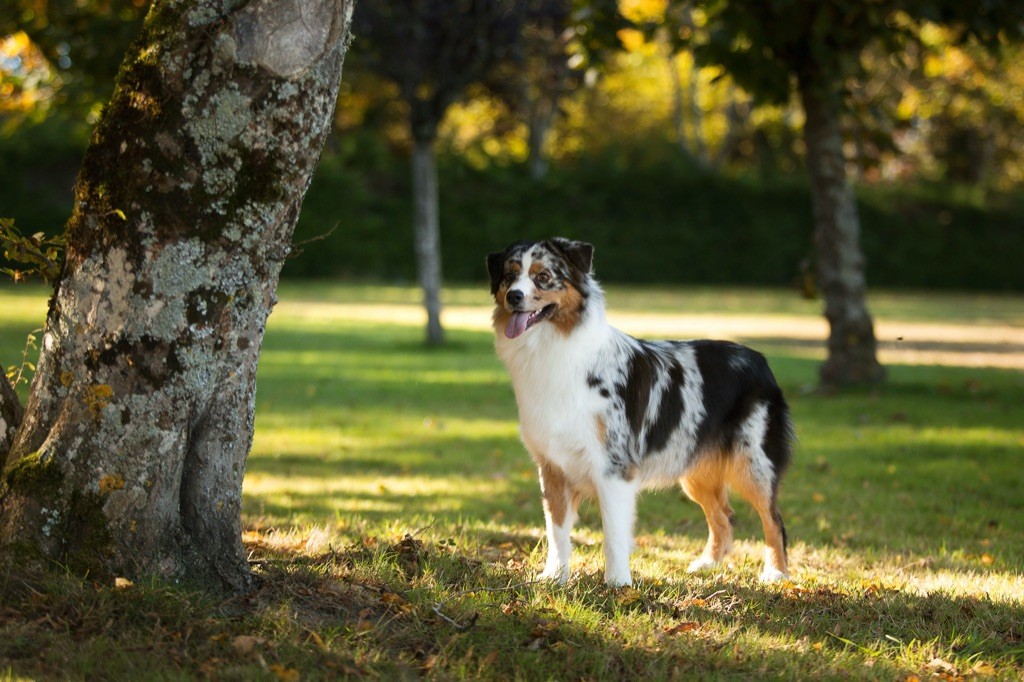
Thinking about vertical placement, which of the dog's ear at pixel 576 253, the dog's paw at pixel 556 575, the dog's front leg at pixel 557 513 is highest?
the dog's ear at pixel 576 253

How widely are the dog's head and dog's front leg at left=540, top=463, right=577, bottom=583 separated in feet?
2.66

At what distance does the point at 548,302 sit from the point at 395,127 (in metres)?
39.6

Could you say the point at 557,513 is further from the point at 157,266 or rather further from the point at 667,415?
the point at 157,266

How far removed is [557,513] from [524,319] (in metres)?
1.08

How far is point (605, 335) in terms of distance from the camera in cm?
591

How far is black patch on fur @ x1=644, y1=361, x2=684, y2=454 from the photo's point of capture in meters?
6.06

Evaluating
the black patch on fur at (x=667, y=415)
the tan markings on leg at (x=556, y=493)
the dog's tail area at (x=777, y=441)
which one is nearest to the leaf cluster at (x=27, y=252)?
the tan markings on leg at (x=556, y=493)

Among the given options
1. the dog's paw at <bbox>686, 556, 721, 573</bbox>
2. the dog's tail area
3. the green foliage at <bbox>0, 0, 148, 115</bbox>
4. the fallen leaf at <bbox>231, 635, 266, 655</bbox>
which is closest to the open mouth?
the dog's tail area

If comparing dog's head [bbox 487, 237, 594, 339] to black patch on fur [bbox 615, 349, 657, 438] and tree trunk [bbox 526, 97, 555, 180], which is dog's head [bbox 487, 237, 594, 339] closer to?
black patch on fur [bbox 615, 349, 657, 438]

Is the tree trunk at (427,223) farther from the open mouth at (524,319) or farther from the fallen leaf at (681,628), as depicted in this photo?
the fallen leaf at (681,628)

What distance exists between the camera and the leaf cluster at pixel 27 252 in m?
4.92

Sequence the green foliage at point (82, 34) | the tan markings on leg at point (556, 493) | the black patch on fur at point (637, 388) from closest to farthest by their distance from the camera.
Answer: the black patch on fur at point (637, 388) < the tan markings on leg at point (556, 493) < the green foliage at point (82, 34)

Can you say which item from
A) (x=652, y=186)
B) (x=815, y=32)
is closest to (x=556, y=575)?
(x=815, y=32)

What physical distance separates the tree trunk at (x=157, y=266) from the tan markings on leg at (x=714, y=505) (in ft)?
10.0
